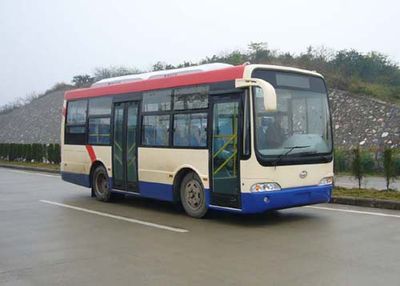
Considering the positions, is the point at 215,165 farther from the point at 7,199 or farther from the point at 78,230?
the point at 7,199

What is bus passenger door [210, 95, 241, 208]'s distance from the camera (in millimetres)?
9359

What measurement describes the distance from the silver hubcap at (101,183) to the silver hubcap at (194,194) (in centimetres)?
339

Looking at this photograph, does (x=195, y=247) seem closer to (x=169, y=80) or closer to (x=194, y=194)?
(x=194, y=194)

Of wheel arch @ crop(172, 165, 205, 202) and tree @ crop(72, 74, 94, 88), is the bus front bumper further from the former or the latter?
tree @ crop(72, 74, 94, 88)

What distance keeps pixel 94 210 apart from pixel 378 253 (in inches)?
262

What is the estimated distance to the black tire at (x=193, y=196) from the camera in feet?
33.4

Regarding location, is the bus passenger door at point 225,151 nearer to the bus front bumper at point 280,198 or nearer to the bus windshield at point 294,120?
the bus front bumper at point 280,198

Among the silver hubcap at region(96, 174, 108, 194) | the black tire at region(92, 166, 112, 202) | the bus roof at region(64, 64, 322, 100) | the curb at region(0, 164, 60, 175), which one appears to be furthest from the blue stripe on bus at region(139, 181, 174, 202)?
the curb at region(0, 164, 60, 175)

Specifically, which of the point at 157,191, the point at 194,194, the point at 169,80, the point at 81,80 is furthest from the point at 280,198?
the point at 81,80

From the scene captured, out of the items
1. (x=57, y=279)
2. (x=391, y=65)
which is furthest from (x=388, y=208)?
(x=391, y=65)

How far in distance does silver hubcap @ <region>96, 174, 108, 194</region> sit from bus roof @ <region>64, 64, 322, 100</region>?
6.75 ft

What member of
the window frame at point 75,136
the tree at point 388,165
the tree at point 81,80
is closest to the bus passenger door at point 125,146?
the window frame at point 75,136

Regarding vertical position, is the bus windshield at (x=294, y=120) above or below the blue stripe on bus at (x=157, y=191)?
above

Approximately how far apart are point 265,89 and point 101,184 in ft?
20.4
